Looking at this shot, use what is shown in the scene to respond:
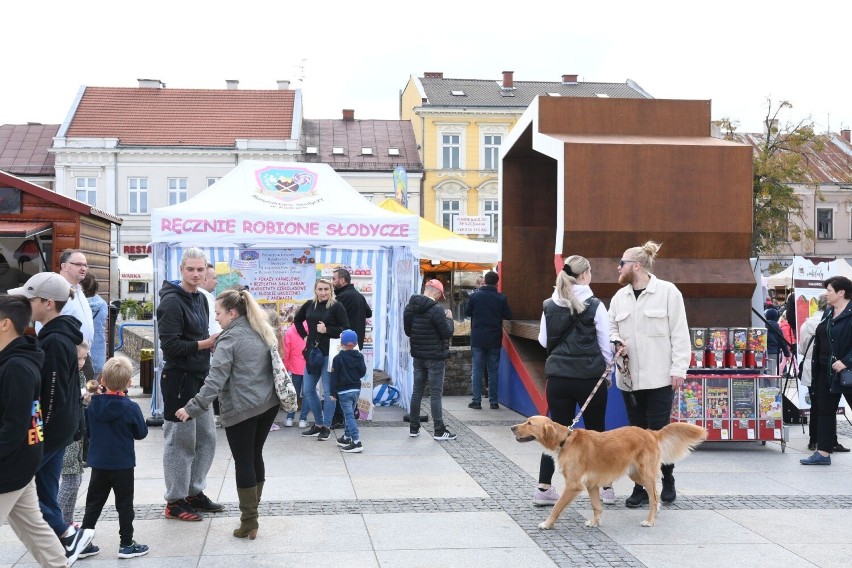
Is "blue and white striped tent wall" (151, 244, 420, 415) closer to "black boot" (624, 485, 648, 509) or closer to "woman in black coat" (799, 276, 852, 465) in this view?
"woman in black coat" (799, 276, 852, 465)

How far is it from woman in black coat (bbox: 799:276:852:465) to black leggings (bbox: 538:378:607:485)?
2.79m

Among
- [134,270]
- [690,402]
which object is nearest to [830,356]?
[690,402]

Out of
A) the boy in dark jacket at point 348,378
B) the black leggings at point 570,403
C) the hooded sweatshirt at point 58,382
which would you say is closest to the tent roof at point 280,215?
the boy in dark jacket at point 348,378

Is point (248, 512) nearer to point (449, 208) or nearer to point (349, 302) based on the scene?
point (349, 302)

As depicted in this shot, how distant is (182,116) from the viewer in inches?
1791

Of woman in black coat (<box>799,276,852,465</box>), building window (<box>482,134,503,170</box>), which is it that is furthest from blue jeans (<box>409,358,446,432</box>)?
building window (<box>482,134,503,170</box>)

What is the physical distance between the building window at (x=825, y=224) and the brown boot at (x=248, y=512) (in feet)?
161

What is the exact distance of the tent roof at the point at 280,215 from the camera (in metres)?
10.9

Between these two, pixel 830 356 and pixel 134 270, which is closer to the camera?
pixel 830 356

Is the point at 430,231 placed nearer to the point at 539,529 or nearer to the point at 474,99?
the point at 539,529

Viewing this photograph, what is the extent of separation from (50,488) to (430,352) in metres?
5.35

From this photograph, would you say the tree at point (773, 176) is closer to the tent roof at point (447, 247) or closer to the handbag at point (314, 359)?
the tent roof at point (447, 247)

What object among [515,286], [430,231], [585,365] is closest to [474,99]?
[430,231]

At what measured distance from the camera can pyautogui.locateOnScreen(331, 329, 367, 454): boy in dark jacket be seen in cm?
927
